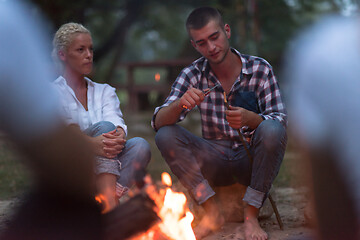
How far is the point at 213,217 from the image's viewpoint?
280 centimetres

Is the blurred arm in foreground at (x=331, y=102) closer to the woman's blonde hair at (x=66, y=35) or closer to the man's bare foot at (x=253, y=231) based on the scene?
the man's bare foot at (x=253, y=231)

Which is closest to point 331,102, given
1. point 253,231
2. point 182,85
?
point 253,231

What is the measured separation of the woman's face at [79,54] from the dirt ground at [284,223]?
1.24 metres

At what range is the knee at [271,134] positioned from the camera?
101 inches

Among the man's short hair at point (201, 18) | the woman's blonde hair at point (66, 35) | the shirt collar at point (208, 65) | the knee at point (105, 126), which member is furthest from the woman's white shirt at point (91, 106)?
the man's short hair at point (201, 18)

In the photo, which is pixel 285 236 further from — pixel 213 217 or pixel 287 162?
pixel 287 162

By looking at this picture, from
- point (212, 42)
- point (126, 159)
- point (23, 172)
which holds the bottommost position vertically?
point (23, 172)

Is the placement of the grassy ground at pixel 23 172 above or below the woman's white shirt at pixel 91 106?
below

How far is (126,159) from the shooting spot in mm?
2703

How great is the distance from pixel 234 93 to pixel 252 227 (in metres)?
1.01

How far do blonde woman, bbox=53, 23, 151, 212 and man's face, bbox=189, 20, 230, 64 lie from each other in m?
0.81

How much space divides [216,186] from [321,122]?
76.9 inches

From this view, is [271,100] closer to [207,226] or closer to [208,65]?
[208,65]

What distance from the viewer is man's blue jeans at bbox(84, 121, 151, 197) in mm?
2654
